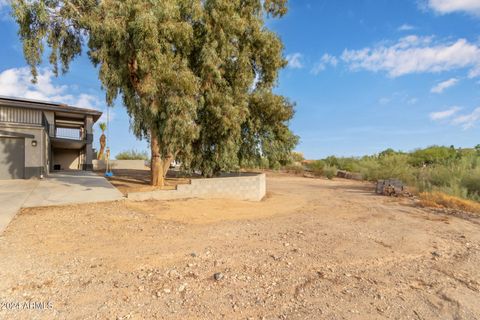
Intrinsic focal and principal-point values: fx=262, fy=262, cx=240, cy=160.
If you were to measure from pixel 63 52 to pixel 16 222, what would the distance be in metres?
7.76

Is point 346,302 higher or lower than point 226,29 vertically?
lower

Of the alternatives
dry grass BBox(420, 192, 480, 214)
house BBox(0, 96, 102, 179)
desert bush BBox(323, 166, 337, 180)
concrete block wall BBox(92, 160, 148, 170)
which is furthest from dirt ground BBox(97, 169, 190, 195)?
desert bush BBox(323, 166, 337, 180)

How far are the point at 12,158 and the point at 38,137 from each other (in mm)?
1590

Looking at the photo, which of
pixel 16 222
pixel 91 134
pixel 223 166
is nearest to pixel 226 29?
pixel 223 166

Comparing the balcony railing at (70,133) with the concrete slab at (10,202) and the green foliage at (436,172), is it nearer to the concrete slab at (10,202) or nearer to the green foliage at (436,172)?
the concrete slab at (10,202)

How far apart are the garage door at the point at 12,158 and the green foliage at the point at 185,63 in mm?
6053

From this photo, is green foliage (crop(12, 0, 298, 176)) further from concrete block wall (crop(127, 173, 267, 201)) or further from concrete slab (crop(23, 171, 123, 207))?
concrete slab (crop(23, 171, 123, 207))

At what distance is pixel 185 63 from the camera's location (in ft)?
31.5

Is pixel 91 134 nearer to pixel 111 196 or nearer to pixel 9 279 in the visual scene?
pixel 111 196

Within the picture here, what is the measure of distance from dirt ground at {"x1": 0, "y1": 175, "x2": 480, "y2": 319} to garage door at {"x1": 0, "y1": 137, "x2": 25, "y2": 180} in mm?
9294

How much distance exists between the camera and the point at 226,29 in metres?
10.4

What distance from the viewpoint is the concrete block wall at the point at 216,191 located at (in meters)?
9.38

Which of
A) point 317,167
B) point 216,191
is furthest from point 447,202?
point 317,167

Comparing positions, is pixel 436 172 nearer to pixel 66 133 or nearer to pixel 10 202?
pixel 10 202
